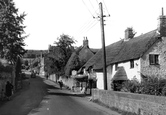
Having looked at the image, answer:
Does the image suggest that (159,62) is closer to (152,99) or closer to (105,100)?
(105,100)

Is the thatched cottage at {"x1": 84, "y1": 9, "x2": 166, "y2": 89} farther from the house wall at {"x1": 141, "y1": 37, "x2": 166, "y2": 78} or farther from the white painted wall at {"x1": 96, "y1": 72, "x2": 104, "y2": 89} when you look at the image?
the white painted wall at {"x1": 96, "y1": 72, "x2": 104, "y2": 89}

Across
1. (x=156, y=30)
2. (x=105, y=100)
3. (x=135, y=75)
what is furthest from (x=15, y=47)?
(x=156, y=30)

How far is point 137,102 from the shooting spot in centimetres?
1501

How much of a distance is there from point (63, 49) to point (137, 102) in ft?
185

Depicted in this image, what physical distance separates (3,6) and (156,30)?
17.3 metres

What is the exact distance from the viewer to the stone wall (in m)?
12.3

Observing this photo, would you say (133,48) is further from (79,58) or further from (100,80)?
(79,58)

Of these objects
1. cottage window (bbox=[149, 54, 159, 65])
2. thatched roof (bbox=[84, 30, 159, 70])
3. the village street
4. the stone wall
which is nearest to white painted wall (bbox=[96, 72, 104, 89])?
thatched roof (bbox=[84, 30, 159, 70])

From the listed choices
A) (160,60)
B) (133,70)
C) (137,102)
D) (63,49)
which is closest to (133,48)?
(133,70)

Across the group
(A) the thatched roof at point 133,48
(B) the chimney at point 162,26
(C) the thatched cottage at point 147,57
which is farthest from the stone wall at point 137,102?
(B) the chimney at point 162,26

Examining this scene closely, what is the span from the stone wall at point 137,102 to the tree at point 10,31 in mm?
11529

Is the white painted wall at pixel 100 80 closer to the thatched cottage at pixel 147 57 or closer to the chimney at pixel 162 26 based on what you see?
the thatched cottage at pixel 147 57

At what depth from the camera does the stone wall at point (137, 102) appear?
1233 cm

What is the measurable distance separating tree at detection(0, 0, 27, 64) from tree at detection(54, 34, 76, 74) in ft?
132
